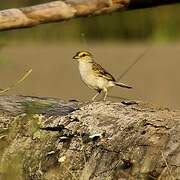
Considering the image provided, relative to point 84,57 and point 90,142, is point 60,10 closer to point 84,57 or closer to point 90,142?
point 90,142

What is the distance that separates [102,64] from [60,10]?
26.7 feet

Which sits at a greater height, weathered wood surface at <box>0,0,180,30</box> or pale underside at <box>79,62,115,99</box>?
weathered wood surface at <box>0,0,180,30</box>

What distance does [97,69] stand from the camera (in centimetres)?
794

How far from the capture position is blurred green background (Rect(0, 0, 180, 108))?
13398mm

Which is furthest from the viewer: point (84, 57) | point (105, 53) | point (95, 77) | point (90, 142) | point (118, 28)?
point (118, 28)

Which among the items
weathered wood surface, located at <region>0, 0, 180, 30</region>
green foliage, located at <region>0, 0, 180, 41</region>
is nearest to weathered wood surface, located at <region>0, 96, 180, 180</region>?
weathered wood surface, located at <region>0, 0, 180, 30</region>

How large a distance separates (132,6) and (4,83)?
7278mm

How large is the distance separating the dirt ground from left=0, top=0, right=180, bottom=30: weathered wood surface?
5.47m

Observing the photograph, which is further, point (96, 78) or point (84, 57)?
point (84, 57)

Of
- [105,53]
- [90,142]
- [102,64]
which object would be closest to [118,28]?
[105,53]

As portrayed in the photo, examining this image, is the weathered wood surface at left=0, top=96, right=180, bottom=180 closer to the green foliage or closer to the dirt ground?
the dirt ground

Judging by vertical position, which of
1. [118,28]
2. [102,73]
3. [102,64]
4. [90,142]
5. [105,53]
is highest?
[90,142]

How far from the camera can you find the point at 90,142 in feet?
16.0

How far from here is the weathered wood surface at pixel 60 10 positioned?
20.4 feet
